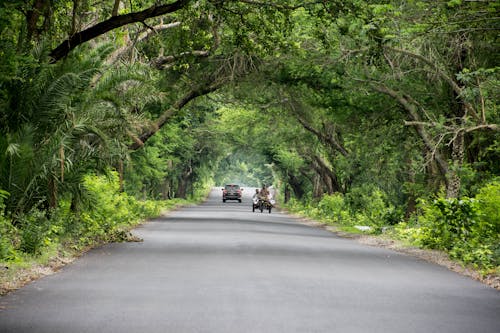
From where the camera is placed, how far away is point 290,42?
1836 centimetres

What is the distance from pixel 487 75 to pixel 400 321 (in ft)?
38.7

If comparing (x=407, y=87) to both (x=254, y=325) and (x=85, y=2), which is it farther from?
(x=254, y=325)

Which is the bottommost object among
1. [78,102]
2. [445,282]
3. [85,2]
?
[445,282]

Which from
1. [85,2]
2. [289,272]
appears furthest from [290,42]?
[289,272]

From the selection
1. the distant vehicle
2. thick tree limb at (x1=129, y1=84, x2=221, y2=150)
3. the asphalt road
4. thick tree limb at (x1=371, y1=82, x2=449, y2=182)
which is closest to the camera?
the asphalt road

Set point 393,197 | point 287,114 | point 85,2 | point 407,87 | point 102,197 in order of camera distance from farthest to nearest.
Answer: point 287,114 → point 393,197 → point 407,87 → point 102,197 → point 85,2

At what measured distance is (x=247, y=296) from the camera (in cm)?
1120

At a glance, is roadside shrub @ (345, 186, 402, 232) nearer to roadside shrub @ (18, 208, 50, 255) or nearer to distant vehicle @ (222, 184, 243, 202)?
roadside shrub @ (18, 208, 50, 255)

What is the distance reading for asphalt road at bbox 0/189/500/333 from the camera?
29.8ft

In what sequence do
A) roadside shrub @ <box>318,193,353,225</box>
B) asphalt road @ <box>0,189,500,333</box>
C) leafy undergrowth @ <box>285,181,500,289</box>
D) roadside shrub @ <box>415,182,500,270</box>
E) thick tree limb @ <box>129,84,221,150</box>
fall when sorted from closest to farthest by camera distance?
asphalt road @ <box>0,189,500,333</box> → leafy undergrowth @ <box>285,181,500,289</box> → roadside shrub @ <box>415,182,500,270</box> → thick tree limb @ <box>129,84,221,150</box> → roadside shrub @ <box>318,193,353,225</box>

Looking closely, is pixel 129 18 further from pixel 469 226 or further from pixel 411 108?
pixel 411 108

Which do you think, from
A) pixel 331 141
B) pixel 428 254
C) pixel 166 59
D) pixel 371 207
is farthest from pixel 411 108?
pixel 331 141

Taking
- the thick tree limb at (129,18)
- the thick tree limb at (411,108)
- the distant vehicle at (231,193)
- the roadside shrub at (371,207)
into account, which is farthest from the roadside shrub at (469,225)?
the distant vehicle at (231,193)

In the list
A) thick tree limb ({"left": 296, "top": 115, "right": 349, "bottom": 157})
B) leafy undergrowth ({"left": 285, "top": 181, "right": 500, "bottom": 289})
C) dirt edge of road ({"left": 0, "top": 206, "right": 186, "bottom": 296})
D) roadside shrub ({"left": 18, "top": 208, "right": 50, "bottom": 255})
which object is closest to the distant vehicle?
thick tree limb ({"left": 296, "top": 115, "right": 349, "bottom": 157})
